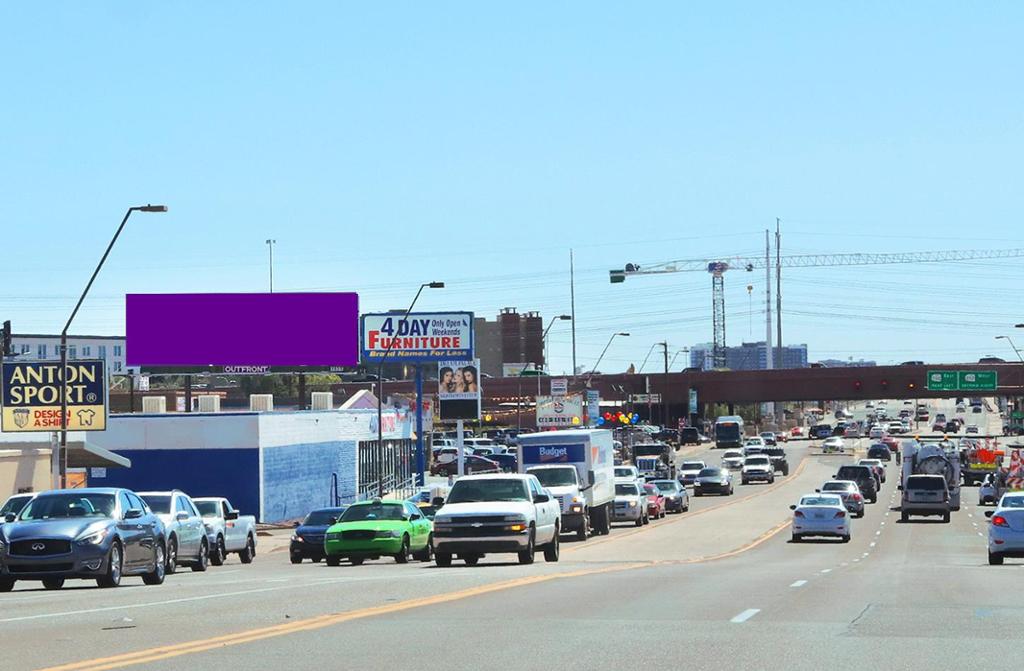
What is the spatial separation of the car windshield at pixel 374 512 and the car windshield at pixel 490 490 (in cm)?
506

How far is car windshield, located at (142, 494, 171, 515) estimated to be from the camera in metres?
29.7

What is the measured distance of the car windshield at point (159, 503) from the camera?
97.3 feet

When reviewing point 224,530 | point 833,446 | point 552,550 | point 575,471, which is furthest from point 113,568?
point 833,446

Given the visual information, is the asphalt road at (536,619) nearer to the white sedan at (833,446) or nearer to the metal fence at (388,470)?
the metal fence at (388,470)

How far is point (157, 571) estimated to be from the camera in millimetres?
25578

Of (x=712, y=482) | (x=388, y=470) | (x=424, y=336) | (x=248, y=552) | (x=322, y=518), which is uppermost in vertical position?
(x=424, y=336)

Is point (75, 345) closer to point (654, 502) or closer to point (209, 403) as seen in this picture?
point (209, 403)

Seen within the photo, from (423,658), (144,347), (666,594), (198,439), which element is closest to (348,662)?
(423,658)

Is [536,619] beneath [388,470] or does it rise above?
above

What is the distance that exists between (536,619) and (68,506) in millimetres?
10794

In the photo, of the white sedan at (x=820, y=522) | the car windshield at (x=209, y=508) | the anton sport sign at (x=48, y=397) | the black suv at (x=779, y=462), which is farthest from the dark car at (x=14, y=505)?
the black suv at (x=779, y=462)

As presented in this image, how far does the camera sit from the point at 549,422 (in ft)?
287

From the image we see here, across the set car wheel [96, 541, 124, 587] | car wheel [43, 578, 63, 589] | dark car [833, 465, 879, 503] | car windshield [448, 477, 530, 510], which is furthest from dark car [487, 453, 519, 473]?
car wheel [96, 541, 124, 587]

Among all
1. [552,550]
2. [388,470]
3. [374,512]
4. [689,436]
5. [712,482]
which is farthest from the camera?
[689,436]
